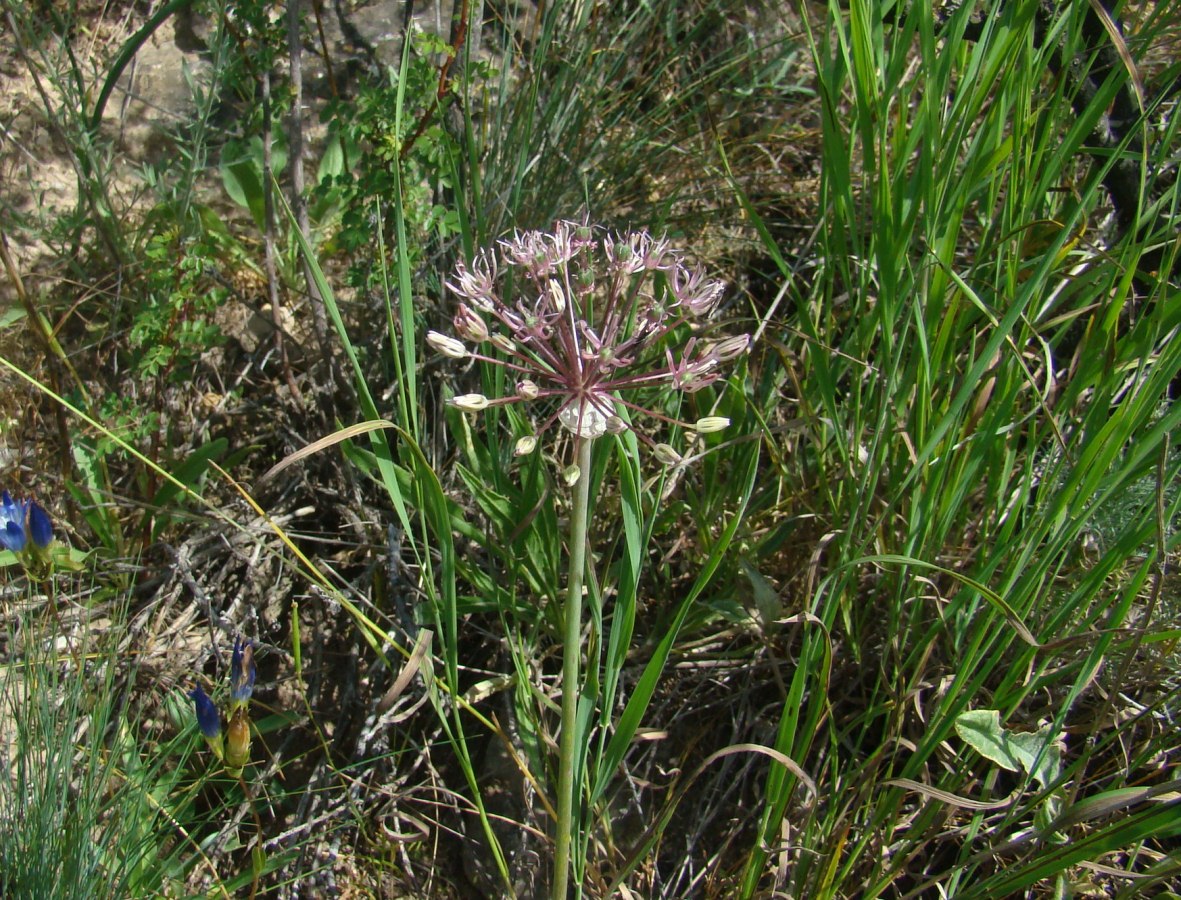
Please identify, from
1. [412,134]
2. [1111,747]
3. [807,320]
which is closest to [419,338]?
[412,134]

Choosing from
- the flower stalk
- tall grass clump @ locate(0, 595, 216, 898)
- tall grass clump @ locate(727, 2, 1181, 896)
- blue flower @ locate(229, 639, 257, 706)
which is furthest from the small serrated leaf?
tall grass clump @ locate(0, 595, 216, 898)

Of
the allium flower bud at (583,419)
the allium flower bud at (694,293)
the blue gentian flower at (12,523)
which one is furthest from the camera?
the blue gentian flower at (12,523)

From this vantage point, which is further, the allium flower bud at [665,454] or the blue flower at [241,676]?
the blue flower at [241,676]

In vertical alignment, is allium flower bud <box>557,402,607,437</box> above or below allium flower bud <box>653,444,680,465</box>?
above

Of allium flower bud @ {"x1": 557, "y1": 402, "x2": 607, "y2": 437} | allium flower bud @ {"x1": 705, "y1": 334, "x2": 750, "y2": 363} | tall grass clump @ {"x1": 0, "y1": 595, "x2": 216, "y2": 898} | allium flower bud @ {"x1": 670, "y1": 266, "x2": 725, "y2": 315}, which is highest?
allium flower bud @ {"x1": 670, "y1": 266, "x2": 725, "y2": 315}

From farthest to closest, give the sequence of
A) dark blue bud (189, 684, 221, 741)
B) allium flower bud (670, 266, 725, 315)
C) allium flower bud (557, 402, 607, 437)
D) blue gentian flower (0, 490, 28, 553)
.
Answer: blue gentian flower (0, 490, 28, 553) < dark blue bud (189, 684, 221, 741) < allium flower bud (670, 266, 725, 315) < allium flower bud (557, 402, 607, 437)

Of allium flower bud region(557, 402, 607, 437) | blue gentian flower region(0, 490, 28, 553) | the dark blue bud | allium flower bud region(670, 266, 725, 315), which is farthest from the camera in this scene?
blue gentian flower region(0, 490, 28, 553)

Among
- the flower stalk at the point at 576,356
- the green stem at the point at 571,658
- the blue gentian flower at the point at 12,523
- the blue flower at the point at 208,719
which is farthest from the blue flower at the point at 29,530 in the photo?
the green stem at the point at 571,658

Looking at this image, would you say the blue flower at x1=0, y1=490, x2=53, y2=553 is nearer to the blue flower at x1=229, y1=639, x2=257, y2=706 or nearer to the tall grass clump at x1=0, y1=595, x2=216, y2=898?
the tall grass clump at x1=0, y1=595, x2=216, y2=898

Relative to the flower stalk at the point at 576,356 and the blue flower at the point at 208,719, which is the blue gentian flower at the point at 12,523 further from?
the flower stalk at the point at 576,356
